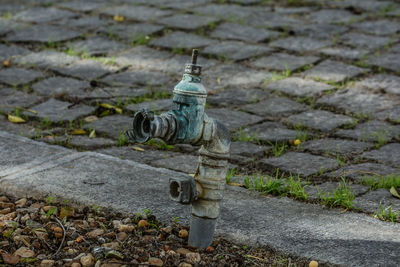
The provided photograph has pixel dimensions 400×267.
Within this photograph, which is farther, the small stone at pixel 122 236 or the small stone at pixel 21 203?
the small stone at pixel 21 203

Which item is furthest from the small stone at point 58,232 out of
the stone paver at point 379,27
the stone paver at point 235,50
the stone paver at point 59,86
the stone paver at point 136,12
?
the stone paver at point 379,27

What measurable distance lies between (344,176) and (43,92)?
7.05 ft

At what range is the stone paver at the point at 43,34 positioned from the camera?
16.9 ft

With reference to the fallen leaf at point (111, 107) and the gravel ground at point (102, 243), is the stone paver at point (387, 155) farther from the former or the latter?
the fallen leaf at point (111, 107)

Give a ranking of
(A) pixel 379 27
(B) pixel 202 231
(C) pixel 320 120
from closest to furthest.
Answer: (B) pixel 202 231 < (C) pixel 320 120 < (A) pixel 379 27

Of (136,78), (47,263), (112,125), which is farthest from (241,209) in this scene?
(136,78)

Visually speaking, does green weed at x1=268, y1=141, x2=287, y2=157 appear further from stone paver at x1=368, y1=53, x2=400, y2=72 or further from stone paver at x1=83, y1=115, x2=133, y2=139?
stone paver at x1=368, y1=53, x2=400, y2=72

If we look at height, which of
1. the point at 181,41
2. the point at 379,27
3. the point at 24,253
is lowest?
the point at 24,253

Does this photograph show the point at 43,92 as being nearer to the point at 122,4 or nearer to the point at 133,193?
the point at 133,193

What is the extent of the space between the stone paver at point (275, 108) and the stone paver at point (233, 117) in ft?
0.26

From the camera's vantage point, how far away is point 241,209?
2.43 m

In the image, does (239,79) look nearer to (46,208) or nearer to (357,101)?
(357,101)

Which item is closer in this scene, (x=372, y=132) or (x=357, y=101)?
(x=372, y=132)

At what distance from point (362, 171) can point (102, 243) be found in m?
1.40
